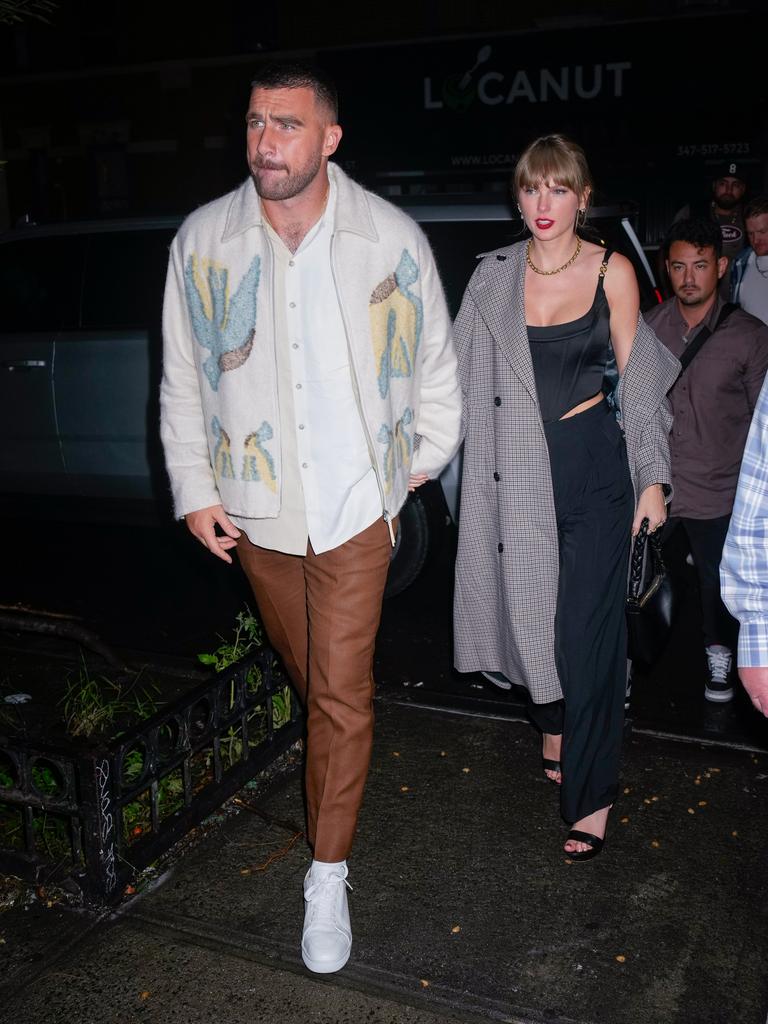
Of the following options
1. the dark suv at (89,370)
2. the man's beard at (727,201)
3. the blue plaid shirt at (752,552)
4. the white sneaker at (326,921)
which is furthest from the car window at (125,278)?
the man's beard at (727,201)

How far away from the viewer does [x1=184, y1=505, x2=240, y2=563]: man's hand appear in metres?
3.14

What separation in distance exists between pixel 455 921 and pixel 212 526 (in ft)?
4.21

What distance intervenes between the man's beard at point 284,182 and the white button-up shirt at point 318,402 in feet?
0.42

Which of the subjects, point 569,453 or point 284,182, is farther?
point 569,453

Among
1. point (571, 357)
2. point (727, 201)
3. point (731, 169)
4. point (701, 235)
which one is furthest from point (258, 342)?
point (731, 169)

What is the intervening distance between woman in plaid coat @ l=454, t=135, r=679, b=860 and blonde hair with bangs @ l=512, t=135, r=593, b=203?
1 centimetres

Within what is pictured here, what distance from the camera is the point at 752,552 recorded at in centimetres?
200

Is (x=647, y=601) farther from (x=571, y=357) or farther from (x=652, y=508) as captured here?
(x=571, y=357)

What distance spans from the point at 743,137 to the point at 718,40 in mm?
1259

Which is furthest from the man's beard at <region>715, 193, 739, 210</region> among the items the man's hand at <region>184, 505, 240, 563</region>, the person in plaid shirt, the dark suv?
the person in plaid shirt

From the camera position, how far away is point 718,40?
14.8 m

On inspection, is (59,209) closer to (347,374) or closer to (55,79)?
(55,79)

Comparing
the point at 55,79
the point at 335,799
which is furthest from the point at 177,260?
the point at 55,79

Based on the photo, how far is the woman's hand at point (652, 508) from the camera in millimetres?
3619
